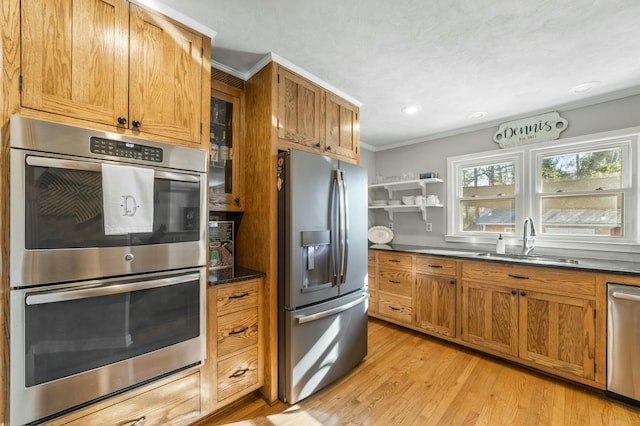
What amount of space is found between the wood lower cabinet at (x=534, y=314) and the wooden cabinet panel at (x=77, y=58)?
3.11m

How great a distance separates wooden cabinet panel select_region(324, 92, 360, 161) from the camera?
2.42 metres

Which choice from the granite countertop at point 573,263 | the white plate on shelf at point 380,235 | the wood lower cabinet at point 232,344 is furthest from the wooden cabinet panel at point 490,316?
the wood lower cabinet at point 232,344

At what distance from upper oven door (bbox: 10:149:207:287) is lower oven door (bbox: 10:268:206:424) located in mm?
71

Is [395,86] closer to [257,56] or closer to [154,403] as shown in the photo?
[257,56]

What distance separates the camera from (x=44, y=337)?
1.16 meters

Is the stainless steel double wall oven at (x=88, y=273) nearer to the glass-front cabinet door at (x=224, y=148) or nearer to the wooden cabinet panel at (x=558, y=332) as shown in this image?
the glass-front cabinet door at (x=224, y=148)

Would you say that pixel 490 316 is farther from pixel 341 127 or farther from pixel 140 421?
pixel 140 421

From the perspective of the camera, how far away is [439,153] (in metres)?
3.74

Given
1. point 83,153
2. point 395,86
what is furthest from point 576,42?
point 83,153

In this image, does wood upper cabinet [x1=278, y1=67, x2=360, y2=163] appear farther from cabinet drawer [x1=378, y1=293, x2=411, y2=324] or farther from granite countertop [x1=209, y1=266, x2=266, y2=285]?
cabinet drawer [x1=378, y1=293, x2=411, y2=324]

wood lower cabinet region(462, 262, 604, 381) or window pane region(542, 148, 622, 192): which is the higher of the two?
window pane region(542, 148, 622, 192)

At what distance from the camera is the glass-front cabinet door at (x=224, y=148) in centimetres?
205

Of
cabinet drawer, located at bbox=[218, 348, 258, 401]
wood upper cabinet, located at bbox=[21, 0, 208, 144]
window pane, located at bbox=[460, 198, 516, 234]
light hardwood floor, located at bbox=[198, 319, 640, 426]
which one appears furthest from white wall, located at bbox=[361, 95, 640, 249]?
wood upper cabinet, located at bbox=[21, 0, 208, 144]

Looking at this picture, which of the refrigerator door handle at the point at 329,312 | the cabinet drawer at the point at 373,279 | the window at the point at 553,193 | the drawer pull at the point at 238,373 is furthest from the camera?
the cabinet drawer at the point at 373,279
